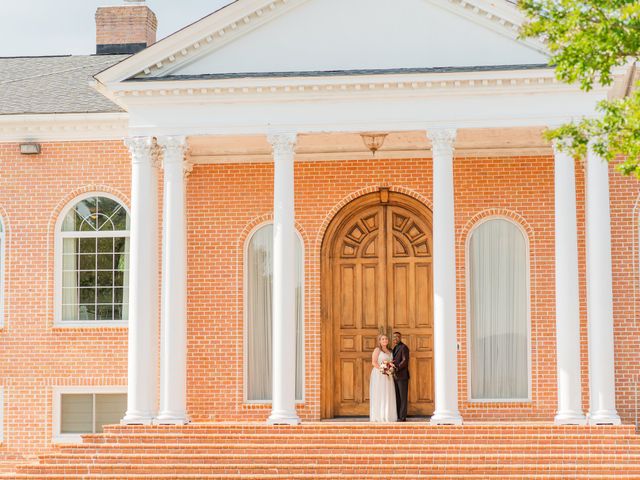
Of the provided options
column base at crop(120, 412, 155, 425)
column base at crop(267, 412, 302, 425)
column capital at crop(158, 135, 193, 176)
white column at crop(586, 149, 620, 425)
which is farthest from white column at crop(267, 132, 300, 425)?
white column at crop(586, 149, 620, 425)

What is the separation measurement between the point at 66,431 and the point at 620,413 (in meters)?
10.3

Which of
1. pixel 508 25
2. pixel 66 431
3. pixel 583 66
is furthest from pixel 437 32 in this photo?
pixel 66 431

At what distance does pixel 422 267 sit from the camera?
23.6 m

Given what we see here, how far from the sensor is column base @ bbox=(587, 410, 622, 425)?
2011 centimetres

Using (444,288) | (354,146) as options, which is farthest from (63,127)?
(444,288)

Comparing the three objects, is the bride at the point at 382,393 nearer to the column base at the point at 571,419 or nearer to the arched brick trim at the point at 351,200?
the arched brick trim at the point at 351,200

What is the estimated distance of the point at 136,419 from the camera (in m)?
21.0

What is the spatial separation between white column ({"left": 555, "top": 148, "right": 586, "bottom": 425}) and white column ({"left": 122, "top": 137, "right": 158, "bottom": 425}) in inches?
268

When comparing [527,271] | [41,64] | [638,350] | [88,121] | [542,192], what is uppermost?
[41,64]

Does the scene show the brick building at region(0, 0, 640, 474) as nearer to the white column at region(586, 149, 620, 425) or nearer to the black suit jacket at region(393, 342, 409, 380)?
the white column at region(586, 149, 620, 425)

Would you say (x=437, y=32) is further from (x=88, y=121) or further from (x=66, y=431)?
(x=66, y=431)

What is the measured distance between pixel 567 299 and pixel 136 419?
24.3ft

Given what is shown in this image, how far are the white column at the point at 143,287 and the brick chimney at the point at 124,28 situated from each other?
8434 millimetres

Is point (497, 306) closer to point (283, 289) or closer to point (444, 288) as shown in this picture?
point (444, 288)
